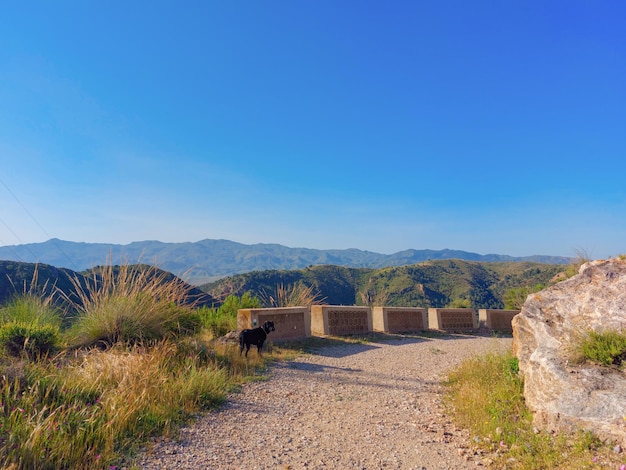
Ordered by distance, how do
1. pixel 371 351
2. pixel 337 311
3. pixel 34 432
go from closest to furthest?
pixel 34 432 → pixel 371 351 → pixel 337 311

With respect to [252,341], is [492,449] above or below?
below

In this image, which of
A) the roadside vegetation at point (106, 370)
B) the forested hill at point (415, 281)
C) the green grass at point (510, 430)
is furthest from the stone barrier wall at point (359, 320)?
the forested hill at point (415, 281)

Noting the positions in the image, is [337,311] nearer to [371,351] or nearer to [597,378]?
[371,351]

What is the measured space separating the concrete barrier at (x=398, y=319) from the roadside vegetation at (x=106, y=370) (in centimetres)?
616

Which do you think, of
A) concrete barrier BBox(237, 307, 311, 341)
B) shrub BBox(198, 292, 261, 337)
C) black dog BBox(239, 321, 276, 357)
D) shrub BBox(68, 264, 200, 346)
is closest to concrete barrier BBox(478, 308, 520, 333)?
concrete barrier BBox(237, 307, 311, 341)

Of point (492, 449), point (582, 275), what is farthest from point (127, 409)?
point (582, 275)

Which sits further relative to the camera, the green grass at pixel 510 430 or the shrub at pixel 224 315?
the shrub at pixel 224 315

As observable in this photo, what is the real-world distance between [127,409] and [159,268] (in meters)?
5.10

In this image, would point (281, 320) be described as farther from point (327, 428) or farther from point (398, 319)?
point (327, 428)

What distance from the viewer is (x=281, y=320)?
1055 cm

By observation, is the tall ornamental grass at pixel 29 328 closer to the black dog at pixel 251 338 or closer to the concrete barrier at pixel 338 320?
the black dog at pixel 251 338

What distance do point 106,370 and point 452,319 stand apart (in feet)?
47.3

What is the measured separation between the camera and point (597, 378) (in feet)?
13.0

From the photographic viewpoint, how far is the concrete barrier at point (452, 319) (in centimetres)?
1609
